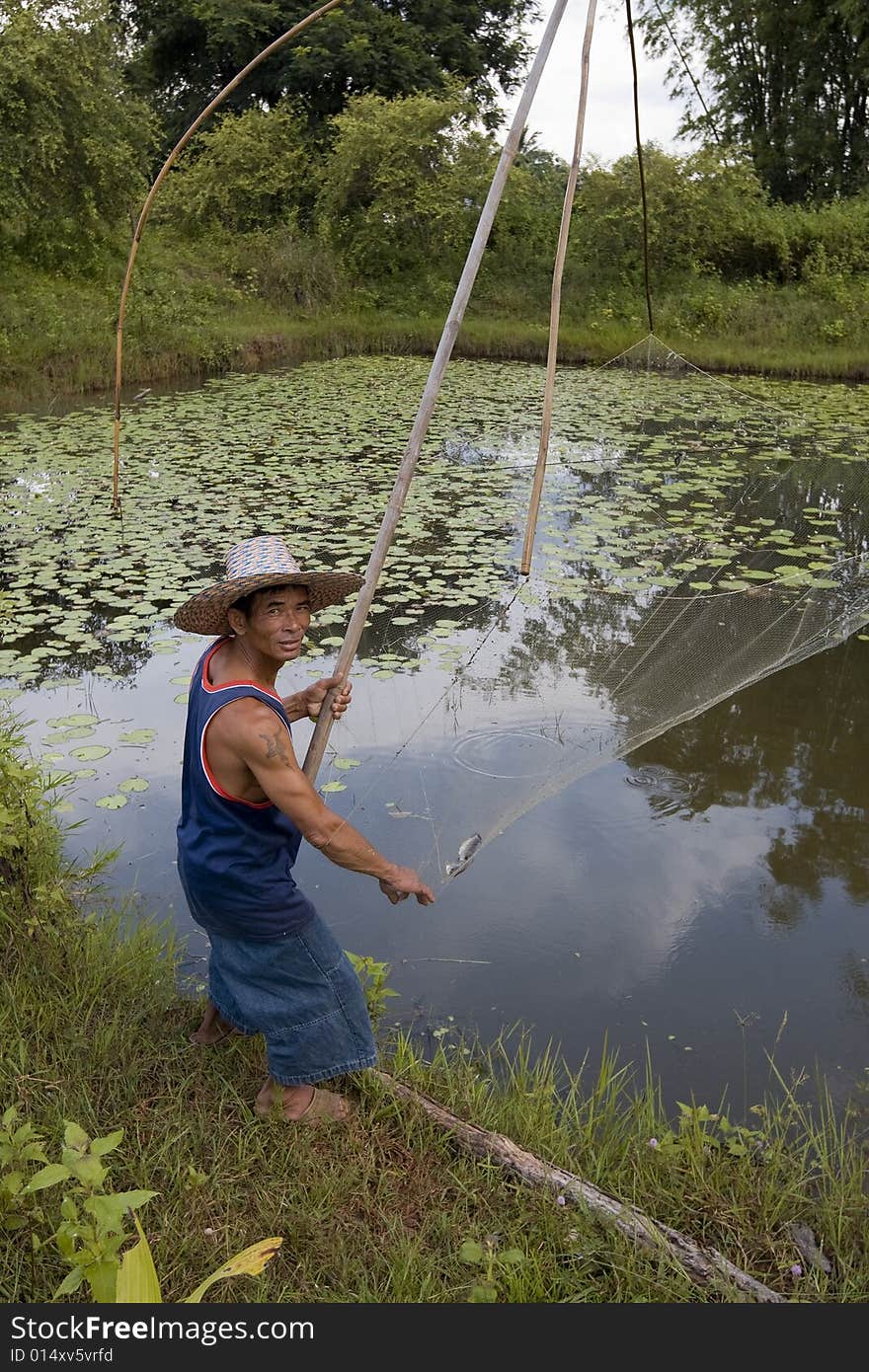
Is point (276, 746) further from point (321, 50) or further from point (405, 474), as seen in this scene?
point (321, 50)

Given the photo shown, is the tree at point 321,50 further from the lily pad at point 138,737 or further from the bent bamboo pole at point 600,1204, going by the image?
the bent bamboo pole at point 600,1204

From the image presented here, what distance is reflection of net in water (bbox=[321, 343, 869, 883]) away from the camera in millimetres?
3127

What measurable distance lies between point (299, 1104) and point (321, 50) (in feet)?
62.4

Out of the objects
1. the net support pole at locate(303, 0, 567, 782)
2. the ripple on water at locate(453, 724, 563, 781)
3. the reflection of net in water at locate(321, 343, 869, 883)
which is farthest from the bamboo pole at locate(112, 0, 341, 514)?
the ripple on water at locate(453, 724, 563, 781)

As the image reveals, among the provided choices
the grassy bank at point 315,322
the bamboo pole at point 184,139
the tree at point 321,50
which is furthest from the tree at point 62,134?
the bamboo pole at point 184,139

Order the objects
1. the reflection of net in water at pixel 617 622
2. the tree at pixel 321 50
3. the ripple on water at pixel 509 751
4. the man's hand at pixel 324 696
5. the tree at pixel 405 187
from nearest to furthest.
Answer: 1. the man's hand at pixel 324 696
2. the ripple on water at pixel 509 751
3. the reflection of net in water at pixel 617 622
4. the tree at pixel 405 187
5. the tree at pixel 321 50

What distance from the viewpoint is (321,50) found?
56.4 ft

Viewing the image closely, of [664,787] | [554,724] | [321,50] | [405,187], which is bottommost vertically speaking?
[664,787]

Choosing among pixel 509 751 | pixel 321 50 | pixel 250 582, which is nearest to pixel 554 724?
pixel 509 751

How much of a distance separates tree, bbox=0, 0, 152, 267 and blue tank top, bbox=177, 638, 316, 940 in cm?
1199

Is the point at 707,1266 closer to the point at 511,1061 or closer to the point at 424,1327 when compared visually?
the point at 424,1327

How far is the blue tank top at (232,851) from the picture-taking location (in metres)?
1.79

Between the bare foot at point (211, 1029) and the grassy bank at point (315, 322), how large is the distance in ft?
30.1

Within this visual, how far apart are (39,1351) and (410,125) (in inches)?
656
